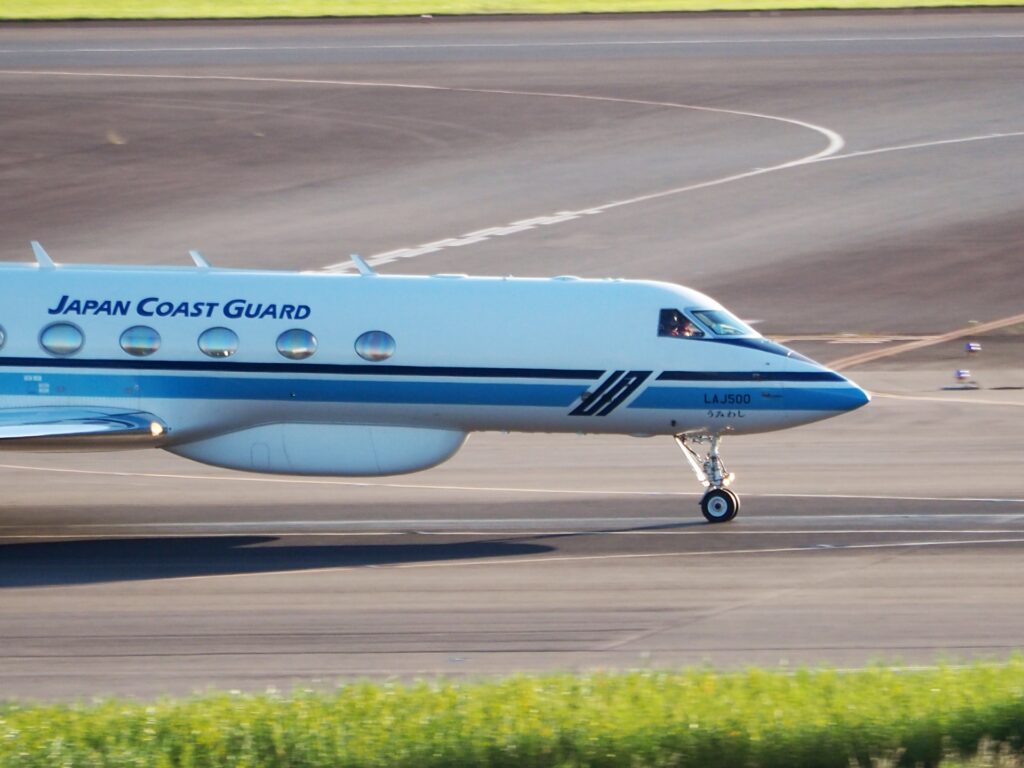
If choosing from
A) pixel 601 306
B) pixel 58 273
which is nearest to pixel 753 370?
pixel 601 306

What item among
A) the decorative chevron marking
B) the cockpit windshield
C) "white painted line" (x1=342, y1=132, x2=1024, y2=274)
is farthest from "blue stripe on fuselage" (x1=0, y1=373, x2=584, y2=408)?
"white painted line" (x1=342, y1=132, x2=1024, y2=274)

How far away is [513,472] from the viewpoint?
22672mm

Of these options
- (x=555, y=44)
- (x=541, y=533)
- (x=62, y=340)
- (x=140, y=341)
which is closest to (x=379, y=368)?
(x=541, y=533)

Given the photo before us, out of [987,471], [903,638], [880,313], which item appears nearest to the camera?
[903,638]

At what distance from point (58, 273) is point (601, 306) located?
6.08m

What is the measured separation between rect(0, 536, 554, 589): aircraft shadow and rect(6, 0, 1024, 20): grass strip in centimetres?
3923

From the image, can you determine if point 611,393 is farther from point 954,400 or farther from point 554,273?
point 554,273

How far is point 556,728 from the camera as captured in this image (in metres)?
10.2

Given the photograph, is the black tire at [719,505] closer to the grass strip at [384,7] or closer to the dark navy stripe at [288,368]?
the dark navy stripe at [288,368]

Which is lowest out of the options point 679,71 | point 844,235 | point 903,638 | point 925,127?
point 903,638

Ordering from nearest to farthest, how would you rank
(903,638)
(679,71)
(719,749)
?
(719,749) < (903,638) < (679,71)

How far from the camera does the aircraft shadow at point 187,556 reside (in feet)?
55.8

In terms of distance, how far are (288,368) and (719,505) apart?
16.2ft

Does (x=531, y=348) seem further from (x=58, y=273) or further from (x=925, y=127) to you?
(x=925, y=127)
